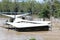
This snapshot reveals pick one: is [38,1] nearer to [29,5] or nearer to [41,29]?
[29,5]

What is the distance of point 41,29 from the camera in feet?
53.6

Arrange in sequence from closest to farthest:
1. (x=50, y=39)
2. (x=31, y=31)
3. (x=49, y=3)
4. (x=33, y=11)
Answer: (x=50, y=39) < (x=31, y=31) < (x=49, y=3) < (x=33, y=11)

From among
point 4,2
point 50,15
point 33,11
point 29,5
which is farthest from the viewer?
point 4,2

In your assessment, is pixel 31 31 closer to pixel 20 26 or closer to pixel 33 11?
pixel 20 26

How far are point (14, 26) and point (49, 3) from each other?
1114cm

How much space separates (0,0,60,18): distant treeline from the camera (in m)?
25.1

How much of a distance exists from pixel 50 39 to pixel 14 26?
5.43 metres

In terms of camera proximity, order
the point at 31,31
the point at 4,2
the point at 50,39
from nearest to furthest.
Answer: the point at 50,39 → the point at 31,31 → the point at 4,2

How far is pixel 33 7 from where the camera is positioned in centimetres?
3281

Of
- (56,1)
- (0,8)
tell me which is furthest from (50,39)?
(0,8)

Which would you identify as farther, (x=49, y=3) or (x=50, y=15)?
(x=49, y=3)

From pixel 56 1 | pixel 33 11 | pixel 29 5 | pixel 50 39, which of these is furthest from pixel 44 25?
pixel 29 5

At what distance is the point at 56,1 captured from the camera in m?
26.6

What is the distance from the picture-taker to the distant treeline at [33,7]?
2515 centimetres
